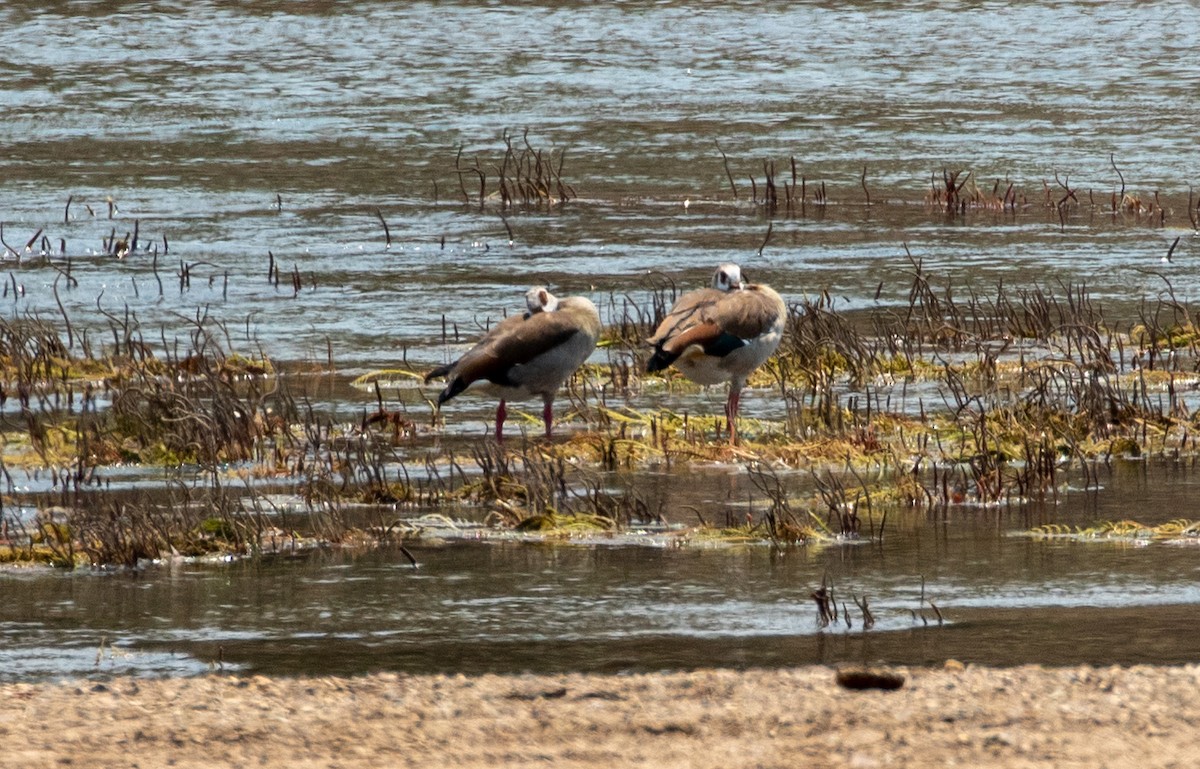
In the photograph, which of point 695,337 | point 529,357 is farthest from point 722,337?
point 529,357

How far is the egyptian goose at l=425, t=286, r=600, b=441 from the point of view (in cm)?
1162

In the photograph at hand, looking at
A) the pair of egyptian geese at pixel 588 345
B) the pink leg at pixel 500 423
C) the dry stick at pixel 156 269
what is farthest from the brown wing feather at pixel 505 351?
the dry stick at pixel 156 269

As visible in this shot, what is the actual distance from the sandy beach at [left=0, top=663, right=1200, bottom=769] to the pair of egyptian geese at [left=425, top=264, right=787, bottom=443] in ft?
14.9

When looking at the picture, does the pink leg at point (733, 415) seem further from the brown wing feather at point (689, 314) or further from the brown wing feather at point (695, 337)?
the brown wing feather at point (689, 314)

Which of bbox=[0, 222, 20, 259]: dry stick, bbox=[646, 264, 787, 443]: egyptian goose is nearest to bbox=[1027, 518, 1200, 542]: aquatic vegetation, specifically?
bbox=[646, 264, 787, 443]: egyptian goose

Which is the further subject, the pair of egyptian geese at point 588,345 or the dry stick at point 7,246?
the dry stick at point 7,246

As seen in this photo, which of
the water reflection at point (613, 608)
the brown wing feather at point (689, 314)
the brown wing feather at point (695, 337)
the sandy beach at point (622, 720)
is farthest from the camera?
the brown wing feather at point (689, 314)

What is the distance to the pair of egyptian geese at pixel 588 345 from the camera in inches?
458

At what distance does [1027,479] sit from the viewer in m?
10.1

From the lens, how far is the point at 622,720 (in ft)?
21.5

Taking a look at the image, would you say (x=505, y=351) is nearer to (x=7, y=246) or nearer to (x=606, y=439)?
(x=606, y=439)

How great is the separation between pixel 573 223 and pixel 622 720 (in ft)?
53.9

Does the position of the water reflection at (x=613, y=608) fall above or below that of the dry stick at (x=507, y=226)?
above

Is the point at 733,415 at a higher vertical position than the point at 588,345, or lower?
lower
